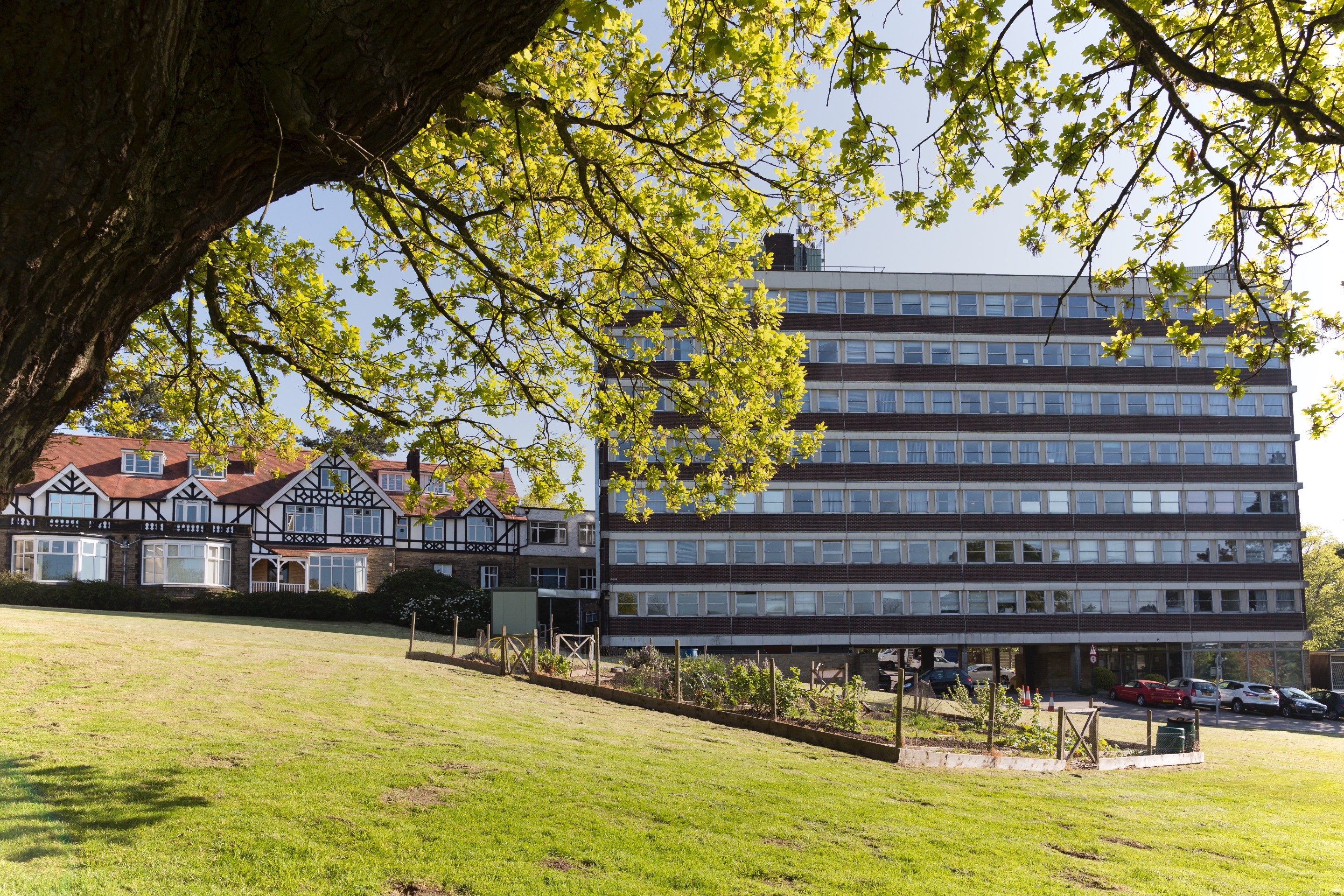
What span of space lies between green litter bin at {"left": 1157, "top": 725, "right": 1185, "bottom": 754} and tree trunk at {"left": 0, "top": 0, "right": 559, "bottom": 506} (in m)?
22.4

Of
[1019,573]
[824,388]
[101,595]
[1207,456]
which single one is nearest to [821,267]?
[824,388]

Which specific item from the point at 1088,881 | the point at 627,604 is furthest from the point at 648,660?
the point at 627,604

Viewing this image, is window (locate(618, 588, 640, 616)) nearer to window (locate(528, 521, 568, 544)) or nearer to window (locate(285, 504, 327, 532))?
window (locate(528, 521, 568, 544))

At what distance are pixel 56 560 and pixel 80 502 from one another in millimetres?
3307

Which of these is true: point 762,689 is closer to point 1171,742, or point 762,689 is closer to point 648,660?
point 648,660

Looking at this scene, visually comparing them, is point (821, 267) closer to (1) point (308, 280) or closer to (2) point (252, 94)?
(1) point (308, 280)

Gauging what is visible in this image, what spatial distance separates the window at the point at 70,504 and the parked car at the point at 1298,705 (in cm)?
5902

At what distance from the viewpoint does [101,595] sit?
132 ft

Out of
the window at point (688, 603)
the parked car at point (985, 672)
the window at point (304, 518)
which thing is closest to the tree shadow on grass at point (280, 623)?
the window at point (304, 518)

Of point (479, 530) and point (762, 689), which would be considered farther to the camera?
point (479, 530)

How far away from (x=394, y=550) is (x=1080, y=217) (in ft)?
159

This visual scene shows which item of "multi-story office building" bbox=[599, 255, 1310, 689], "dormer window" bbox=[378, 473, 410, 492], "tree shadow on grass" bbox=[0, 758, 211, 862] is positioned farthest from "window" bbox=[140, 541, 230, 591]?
"tree shadow on grass" bbox=[0, 758, 211, 862]

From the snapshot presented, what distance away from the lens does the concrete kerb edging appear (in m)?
15.1

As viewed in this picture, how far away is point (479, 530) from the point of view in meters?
55.1
